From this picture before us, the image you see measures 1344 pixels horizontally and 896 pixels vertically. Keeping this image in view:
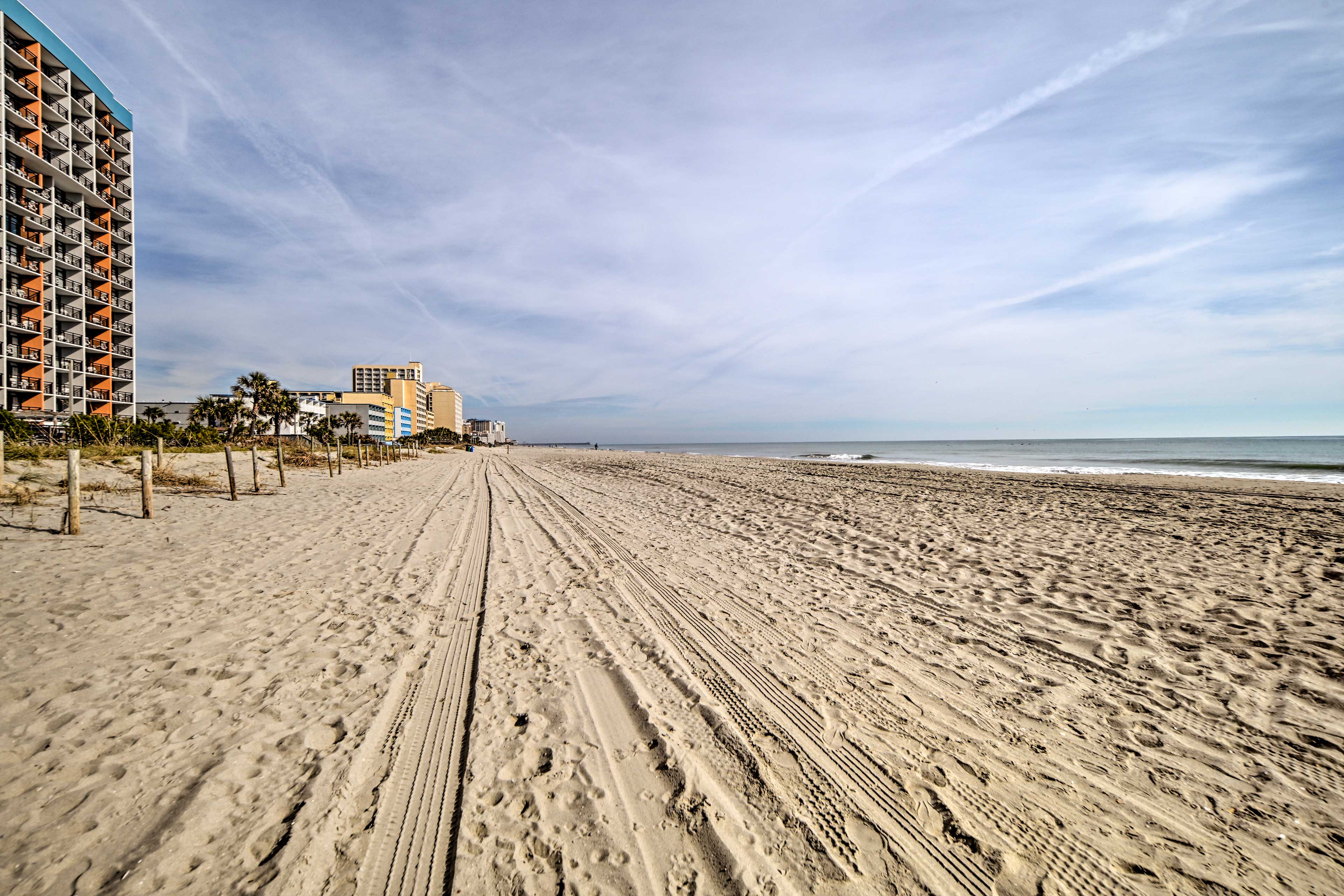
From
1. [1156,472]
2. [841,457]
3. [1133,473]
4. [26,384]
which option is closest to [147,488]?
[1133,473]

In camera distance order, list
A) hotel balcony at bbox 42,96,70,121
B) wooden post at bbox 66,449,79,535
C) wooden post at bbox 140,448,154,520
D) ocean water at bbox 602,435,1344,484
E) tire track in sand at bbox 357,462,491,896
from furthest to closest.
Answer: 1. hotel balcony at bbox 42,96,70,121
2. ocean water at bbox 602,435,1344,484
3. wooden post at bbox 140,448,154,520
4. wooden post at bbox 66,449,79,535
5. tire track in sand at bbox 357,462,491,896

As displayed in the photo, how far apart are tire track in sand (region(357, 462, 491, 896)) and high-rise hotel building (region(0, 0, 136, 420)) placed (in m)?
44.3

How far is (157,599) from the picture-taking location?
5.52 meters

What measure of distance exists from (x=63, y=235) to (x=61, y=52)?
1247 centimetres

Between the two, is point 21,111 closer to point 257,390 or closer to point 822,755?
point 257,390

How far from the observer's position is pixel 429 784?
9.14ft

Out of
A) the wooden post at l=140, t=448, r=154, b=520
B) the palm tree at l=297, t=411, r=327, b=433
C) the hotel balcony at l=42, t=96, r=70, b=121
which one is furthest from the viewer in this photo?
the palm tree at l=297, t=411, r=327, b=433

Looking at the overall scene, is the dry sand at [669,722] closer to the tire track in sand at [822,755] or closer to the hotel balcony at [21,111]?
the tire track in sand at [822,755]

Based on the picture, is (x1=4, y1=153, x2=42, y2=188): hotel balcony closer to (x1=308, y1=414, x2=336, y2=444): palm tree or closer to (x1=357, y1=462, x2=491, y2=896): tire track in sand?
(x1=308, y1=414, x2=336, y2=444): palm tree

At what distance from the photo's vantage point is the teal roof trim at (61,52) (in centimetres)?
3212

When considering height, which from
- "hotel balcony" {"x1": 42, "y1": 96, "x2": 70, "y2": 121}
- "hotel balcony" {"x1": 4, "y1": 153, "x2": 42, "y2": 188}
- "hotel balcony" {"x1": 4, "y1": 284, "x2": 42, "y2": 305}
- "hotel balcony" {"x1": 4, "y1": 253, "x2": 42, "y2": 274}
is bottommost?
"hotel balcony" {"x1": 4, "y1": 284, "x2": 42, "y2": 305}

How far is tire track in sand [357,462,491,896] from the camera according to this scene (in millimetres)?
2227

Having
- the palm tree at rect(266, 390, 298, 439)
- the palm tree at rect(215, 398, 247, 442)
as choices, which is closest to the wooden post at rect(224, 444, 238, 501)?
the palm tree at rect(266, 390, 298, 439)

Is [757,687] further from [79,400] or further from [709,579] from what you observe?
[79,400]
